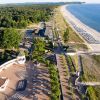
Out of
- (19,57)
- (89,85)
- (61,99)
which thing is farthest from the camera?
(19,57)

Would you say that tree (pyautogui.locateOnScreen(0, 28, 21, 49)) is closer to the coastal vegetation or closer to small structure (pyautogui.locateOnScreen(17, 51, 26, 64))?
small structure (pyautogui.locateOnScreen(17, 51, 26, 64))

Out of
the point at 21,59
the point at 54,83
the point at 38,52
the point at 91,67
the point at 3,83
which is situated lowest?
the point at 91,67

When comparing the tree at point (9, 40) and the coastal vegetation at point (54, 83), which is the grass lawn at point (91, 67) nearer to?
the coastal vegetation at point (54, 83)

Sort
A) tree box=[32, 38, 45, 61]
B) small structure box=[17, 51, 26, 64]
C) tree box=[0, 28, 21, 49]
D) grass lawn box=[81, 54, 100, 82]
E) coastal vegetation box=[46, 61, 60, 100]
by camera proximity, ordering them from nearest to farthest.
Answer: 1. coastal vegetation box=[46, 61, 60, 100]
2. grass lawn box=[81, 54, 100, 82]
3. small structure box=[17, 51, 26, 64]
4. tree box=[32, 38, 45, 61]
5. tree box=[0, 28, 21, 49]

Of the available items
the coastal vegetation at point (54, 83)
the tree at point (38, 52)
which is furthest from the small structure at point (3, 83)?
the tree at point (38, 52)

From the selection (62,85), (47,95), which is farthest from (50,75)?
(47,95)

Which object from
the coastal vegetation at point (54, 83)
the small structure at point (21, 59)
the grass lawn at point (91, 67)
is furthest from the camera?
the small structure at point (21, 59)

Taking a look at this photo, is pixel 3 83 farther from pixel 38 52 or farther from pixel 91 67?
pixel 91 67

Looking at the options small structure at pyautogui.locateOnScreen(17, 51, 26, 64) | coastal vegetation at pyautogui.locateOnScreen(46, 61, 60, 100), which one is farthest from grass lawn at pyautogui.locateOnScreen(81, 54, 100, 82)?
small structure at pyautogui.locateOnScreen(17, 51, 26, 64)

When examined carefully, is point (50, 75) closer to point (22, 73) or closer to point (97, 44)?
point (22, 73)

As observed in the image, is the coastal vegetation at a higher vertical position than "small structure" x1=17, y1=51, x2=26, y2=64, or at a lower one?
higher

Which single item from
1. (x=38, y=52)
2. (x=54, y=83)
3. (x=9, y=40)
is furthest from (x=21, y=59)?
(x=54, y=83)
